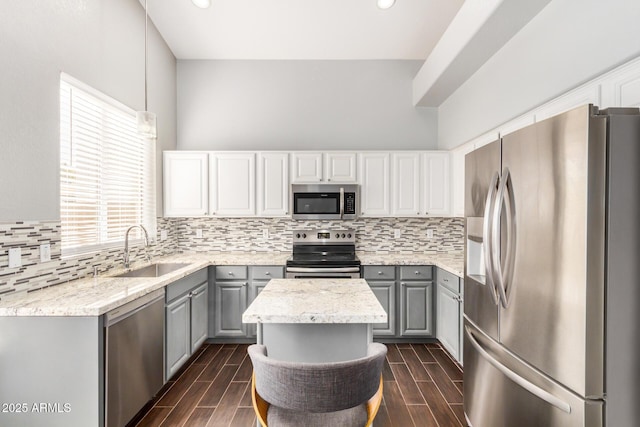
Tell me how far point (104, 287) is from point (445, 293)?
289 centimetres

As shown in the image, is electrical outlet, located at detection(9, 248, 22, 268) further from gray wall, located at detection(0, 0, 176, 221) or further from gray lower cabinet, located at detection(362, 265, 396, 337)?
gray lower cabinet, located at detection(362, 265, 396, 337)

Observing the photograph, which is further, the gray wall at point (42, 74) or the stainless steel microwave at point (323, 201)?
the stainless steel microwave at point (323, 201)

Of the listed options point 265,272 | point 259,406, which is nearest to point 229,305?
point 265,272

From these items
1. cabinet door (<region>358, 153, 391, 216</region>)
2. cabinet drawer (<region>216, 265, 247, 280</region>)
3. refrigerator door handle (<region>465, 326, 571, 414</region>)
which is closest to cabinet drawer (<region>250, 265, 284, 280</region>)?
cabinet drawer (<region>216, 265, 247, 280</region>)

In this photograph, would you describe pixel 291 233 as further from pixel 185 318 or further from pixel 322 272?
pixel 185 318

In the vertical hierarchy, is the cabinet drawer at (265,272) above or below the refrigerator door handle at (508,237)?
below

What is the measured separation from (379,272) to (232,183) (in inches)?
74.6

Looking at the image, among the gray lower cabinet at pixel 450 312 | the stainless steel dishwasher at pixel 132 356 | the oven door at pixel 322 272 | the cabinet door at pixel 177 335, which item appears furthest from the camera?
the oven door at pixel 322 272

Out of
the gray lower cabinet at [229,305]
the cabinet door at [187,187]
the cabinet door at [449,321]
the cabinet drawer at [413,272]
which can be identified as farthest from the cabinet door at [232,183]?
the cabinet door at [449,321]

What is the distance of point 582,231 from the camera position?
120cm

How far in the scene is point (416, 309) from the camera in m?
3.51

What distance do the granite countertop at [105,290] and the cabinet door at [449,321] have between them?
0.94 ft

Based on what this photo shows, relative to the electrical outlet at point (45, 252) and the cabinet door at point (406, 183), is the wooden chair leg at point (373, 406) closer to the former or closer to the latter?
the electrical outlet at point (45, 252)

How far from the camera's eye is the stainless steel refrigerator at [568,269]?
1.17m
